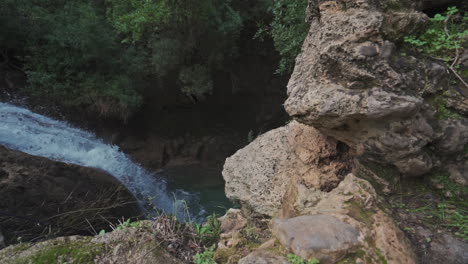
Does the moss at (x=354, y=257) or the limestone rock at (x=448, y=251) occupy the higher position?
the moss at (x=354, y=257)

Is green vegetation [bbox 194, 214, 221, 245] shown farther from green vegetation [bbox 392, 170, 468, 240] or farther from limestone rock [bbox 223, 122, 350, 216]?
green vegetation [bbox 392, 170, 468, 240]

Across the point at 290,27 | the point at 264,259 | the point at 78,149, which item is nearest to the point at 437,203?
the point at 264,259

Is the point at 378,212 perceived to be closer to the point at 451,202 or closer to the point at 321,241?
the point at 321,241

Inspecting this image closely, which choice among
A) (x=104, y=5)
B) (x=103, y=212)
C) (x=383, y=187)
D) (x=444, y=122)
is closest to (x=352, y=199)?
(x=383, y=187)

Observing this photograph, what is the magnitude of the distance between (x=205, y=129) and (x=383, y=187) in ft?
24.0

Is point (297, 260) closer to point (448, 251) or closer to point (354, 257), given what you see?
point (354, 257)

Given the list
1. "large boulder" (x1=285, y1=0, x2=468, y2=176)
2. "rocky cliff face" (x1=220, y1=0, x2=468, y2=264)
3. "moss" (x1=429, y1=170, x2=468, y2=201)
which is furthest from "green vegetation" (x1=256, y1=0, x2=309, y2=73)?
"moss" (x1=429, y1=170, x2=468, y2=201)

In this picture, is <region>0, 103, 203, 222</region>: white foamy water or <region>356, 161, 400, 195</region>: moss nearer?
<region>356, 161, 400, 195</region>: moss

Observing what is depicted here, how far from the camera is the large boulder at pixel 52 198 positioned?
4.76m

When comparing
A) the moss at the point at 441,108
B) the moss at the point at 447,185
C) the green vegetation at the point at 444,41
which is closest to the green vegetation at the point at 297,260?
the moss at the point at 447,185

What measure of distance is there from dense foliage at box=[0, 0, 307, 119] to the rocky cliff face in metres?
5.84

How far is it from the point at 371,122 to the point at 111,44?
26.4 ft

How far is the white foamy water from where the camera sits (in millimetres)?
6438

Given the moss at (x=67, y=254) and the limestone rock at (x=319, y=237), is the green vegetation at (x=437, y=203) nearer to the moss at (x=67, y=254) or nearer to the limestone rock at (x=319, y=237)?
the limestone rock at (x=319, y=237)
